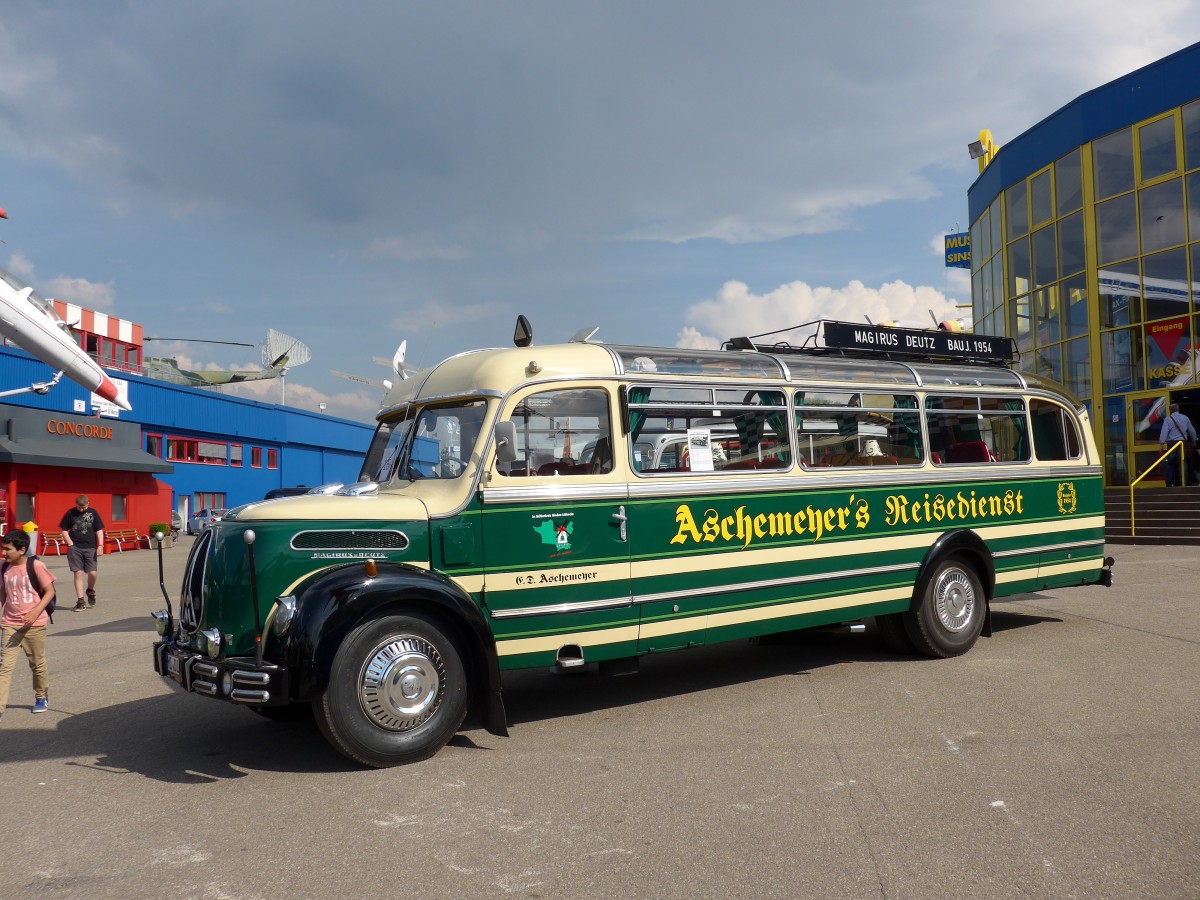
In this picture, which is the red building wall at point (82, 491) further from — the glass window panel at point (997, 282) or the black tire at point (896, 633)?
the glass window panel at point (997, 282)

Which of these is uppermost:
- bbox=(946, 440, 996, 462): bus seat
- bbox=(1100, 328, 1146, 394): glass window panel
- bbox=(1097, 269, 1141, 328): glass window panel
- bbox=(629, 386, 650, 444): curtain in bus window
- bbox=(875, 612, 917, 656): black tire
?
bbox=(1097, 269, 1141, 328): glass window panel

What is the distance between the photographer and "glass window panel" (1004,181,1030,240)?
28469 mm

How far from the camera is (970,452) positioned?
920cm

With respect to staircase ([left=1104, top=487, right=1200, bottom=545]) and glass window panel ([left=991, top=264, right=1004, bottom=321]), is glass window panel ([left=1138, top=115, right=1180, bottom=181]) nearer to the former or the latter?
glass window panel ([left=991, top=264, right=1004, bottom=321])

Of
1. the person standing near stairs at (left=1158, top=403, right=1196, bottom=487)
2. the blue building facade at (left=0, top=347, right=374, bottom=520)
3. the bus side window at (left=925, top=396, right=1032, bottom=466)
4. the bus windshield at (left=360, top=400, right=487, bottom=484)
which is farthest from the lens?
the blue building facade at (left=0, top=347, right=374, bottom=520)

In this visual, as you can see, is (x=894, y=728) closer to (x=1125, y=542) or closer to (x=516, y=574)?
(x=516, y=574)

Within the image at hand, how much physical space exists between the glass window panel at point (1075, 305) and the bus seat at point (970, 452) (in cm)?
1939

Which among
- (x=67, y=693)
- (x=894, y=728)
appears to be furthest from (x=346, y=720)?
(x=67, y=693)

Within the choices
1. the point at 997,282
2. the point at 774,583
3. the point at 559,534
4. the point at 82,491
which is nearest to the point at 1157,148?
the point at 997,282

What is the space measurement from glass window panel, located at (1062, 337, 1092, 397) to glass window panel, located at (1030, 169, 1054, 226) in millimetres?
3768

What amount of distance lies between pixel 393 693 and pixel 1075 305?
1011 inches

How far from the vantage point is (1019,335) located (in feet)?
96.2

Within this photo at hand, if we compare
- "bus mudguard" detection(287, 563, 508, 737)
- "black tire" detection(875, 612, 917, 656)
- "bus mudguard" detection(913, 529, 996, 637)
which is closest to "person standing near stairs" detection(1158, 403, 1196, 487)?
"bus mudguard" detection(913, 529, 996, 637)

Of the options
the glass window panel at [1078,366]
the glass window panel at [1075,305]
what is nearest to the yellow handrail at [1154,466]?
the glass window panel at [1078,366]
